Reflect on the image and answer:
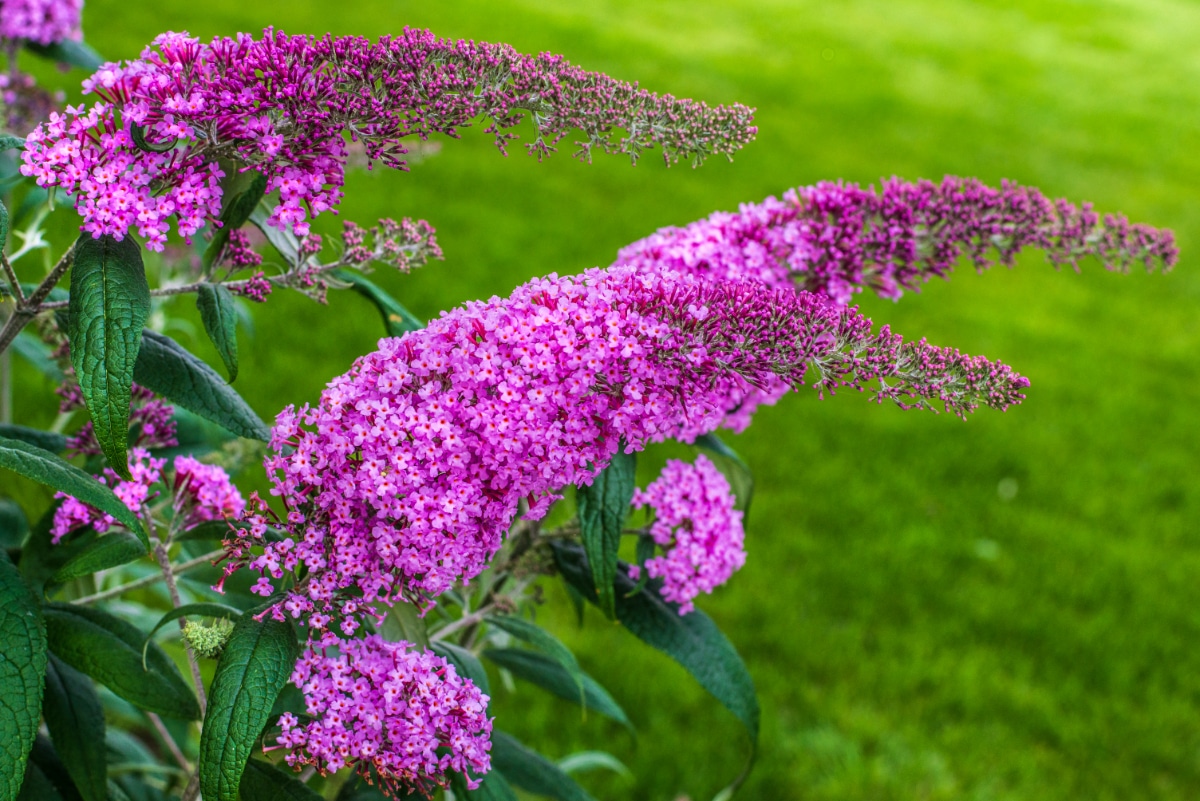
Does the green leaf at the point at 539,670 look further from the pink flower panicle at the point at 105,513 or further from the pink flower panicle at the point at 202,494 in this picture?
the pink flower panicle at the point at 105,513

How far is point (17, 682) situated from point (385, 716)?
0.43 m

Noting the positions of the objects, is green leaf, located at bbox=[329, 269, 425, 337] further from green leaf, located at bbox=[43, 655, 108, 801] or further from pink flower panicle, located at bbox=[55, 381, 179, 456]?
green leaf, located at bbox=[43, 655, 108, 801]

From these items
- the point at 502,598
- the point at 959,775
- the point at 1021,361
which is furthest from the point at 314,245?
the point at 1021,361

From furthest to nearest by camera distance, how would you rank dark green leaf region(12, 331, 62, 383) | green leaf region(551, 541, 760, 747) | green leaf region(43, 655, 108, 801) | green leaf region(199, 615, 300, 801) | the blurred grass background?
the blurred grass background → dark green leaf region(12, 331, 62, 383) → green leaf region(551, 541, 760, 747) → green leaf region(43, 655, 108, 801) → green leaf region(199, 615, 300, 801)

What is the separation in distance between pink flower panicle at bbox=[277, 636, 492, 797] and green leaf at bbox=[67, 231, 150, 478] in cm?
35

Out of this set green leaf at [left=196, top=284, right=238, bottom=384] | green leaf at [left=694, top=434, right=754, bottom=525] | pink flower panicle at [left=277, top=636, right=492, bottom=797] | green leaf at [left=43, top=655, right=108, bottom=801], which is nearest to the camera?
pink flower panicle at [left=277, top=636, right=492, bottom=797]

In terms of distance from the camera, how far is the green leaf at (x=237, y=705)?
1.22m

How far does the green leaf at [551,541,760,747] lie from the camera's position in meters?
1.88

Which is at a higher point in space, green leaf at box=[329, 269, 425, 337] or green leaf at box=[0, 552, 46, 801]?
green leaf at box=[329, 269, 425, 337]

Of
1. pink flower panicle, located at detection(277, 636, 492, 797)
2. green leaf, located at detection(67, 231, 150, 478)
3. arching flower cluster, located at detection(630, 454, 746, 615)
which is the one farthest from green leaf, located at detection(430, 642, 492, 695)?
green leaf, located at detection(67, 231, 150, 478)

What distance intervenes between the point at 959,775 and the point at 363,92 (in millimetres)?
3051

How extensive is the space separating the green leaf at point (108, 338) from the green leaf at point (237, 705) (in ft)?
0.82

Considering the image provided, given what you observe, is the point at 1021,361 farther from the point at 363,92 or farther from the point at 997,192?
the point at 363,92

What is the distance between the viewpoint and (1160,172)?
9.34 metres
